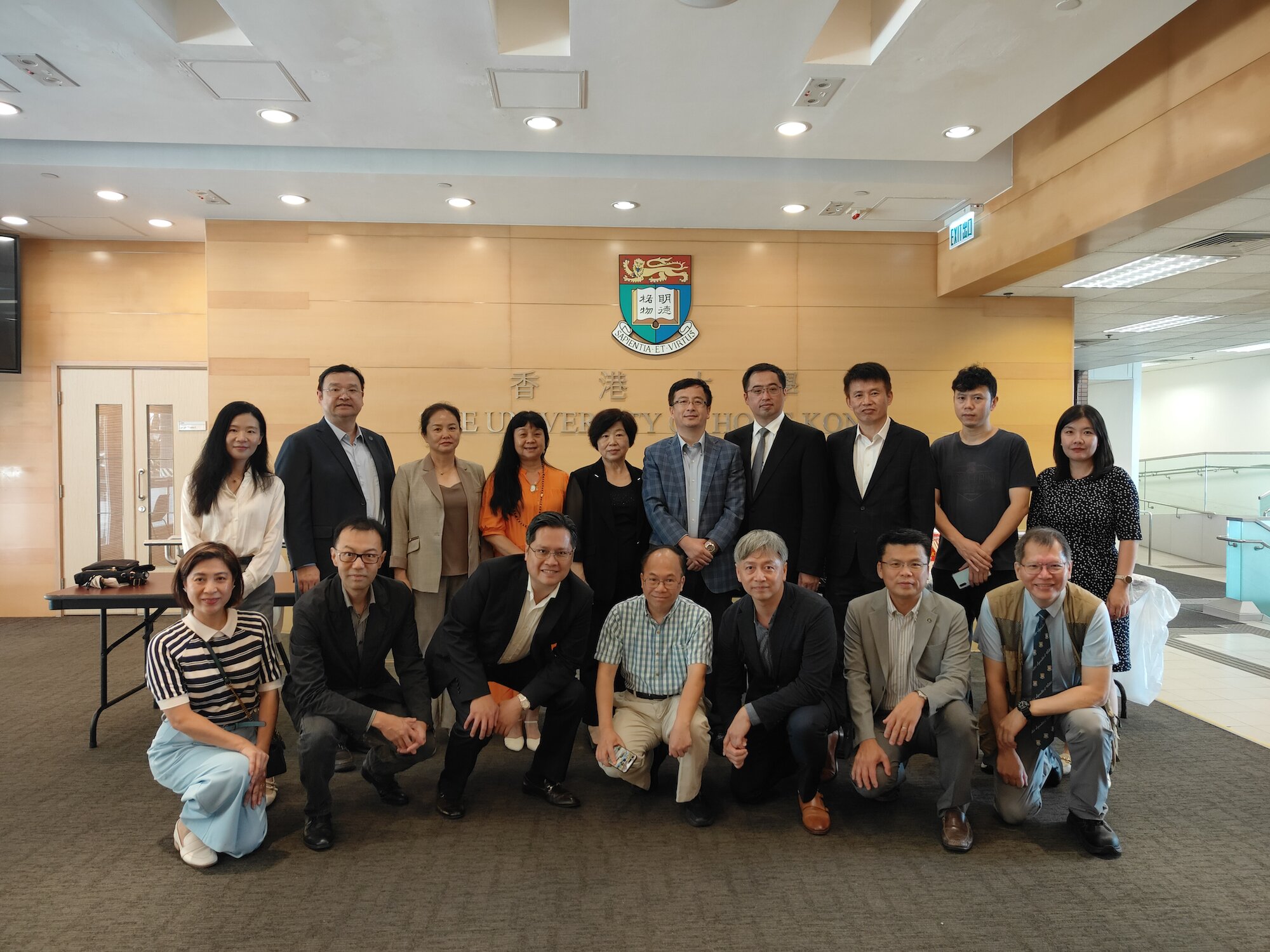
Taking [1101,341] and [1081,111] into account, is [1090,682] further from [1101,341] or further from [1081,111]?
[1101,341]

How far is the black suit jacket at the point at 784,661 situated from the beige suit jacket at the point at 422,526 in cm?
130

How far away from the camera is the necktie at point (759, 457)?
3602 mm

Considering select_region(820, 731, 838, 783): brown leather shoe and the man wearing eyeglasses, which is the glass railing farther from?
select_region(820, 731, 838, 783): brown leather shoe

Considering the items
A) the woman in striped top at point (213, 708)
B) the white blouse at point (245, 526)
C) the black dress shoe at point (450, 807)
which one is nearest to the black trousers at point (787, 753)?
the black dress shoe at point (450, 807)

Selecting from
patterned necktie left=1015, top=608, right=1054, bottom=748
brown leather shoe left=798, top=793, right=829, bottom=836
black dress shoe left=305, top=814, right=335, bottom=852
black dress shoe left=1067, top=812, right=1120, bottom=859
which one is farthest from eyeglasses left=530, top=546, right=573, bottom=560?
black dress shoe left=1067, top=812, right=1120, bottom=859

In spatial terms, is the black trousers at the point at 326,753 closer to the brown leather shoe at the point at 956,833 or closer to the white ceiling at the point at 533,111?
the brown leather shoe at the point at 956,833

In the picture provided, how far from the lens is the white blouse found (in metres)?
3.27

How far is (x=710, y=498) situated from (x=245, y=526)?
2.01m

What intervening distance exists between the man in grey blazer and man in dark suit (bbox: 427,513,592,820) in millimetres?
1069

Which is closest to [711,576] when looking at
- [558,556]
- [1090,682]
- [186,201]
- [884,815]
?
[558,556]

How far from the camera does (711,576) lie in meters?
3.54

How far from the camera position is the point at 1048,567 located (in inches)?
107

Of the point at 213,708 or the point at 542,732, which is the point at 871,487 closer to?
the point at 542,732

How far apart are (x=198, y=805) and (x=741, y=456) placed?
2.51m
